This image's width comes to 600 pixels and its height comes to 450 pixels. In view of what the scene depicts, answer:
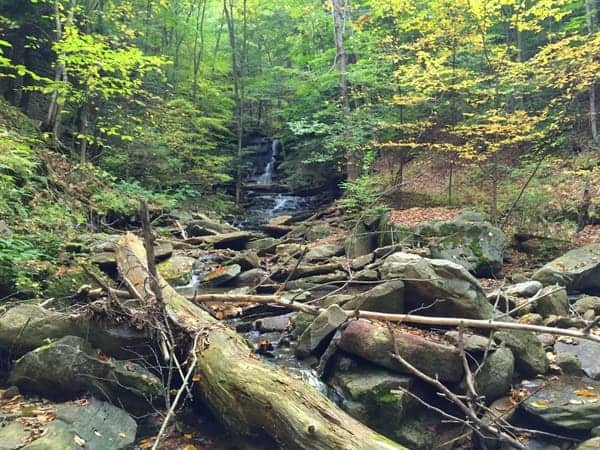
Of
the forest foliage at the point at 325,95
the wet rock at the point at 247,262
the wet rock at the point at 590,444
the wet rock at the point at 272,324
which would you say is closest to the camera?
the wet rock at the point at 590,444

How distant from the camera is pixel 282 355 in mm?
6465

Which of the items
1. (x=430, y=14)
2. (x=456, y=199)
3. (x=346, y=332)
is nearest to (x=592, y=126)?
(x=456, y=199)

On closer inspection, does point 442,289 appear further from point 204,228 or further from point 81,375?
point 204,228

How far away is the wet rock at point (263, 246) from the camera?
12.6 meters

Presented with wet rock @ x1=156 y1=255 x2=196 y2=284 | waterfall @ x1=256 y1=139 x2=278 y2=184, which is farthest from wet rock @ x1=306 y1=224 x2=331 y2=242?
waterfall @ x1=256 y1=139 x2=278 y2=184

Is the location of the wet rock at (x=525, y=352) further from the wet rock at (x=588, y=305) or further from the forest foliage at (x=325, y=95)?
the forest foliage at (x=325, y=95)

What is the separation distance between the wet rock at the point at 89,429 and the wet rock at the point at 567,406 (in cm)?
413

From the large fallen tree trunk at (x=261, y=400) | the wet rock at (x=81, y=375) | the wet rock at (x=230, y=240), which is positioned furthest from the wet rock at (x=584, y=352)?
the wet rock at (x=230, y=240)

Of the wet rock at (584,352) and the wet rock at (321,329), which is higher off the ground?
the wet rock at (321,329)

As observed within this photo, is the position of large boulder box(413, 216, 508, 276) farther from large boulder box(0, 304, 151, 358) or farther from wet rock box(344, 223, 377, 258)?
large boulder box(0, 304, 151, 358)

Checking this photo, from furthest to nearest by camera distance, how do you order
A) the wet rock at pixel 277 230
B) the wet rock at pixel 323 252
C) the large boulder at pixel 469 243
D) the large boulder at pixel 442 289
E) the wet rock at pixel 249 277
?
1. the wet rock at pixel 277 230
2. the wet rock at pixel 323 252
3. the large boulder at pixel 469 243
4. the wet rock at pixel 249 277
5. the large boulder at pixel 442 289

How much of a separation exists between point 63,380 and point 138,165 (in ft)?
38.9

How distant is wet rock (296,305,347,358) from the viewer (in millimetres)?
5852

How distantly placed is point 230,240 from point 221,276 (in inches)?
139
